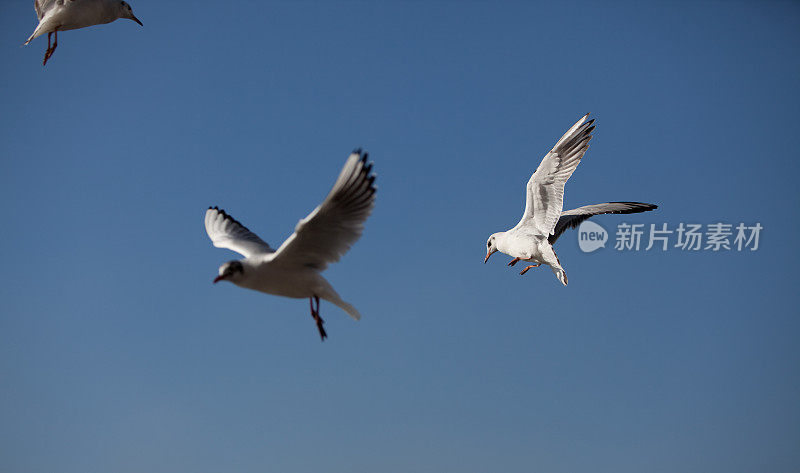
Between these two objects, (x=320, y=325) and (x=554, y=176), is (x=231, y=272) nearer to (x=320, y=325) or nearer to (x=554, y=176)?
(x=320, y=325)

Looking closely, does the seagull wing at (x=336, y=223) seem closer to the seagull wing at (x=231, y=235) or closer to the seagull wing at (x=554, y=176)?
the seagull wing at (x=231, y=235)

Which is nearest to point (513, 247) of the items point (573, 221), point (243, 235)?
point (573, 221)

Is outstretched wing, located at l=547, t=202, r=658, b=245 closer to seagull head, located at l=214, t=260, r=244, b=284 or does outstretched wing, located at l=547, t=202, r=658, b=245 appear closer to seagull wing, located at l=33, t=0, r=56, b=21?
seagull head, located at l=214, t=260, r=244, b=284

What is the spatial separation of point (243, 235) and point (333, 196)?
6.23 feet

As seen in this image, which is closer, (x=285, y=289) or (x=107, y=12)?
(x=285, y=289)

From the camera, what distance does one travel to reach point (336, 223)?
13.9 ft

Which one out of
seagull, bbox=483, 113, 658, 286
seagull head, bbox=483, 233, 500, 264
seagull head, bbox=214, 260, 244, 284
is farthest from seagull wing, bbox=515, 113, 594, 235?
seagull head, bbox=214, 260, 244, 284

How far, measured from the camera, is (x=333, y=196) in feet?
13.3

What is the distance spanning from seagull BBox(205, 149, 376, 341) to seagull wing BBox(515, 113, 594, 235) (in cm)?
344

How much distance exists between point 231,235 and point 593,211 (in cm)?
472

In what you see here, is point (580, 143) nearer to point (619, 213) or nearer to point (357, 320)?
point (619, 213)

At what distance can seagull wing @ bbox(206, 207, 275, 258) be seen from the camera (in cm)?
523

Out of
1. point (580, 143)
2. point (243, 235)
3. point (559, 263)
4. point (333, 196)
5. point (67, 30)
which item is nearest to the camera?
point (333, 196)

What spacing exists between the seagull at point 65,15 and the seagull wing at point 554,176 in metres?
4.51
